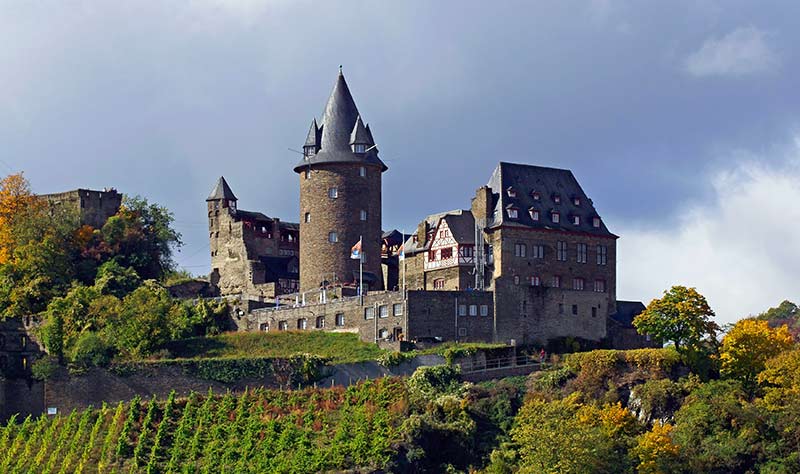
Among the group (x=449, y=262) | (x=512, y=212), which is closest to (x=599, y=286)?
(x=512, y=212)

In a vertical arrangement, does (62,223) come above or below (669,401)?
above

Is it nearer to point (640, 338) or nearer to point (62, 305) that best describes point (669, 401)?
point (640, 338)

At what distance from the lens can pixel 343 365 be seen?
3260 inches

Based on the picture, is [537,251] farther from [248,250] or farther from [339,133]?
[248,250]

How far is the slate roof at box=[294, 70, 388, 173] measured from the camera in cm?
9444

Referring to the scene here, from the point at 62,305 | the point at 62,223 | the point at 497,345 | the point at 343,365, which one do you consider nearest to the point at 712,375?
the point at 497,345

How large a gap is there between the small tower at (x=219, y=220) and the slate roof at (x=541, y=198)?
16927mm

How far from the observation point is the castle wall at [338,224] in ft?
307

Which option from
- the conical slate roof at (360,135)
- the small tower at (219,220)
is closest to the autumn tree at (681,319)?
the conical slate roof at (360,135)

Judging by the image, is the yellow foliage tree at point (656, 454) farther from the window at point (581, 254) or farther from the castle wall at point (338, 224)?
the castle wall at point (338, 224)

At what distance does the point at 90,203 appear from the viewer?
102m

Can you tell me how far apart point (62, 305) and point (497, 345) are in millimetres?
19948

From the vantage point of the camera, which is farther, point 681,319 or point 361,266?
point 361,266

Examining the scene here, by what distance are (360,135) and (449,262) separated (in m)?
7.88
